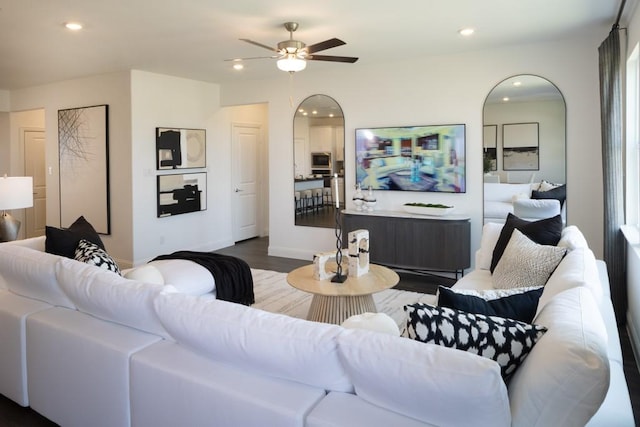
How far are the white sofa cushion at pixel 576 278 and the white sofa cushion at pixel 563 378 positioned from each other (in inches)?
24.1

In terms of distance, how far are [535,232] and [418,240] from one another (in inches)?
72.1

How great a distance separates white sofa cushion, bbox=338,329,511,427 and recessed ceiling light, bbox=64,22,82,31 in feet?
13.1

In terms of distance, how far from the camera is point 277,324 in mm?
1587

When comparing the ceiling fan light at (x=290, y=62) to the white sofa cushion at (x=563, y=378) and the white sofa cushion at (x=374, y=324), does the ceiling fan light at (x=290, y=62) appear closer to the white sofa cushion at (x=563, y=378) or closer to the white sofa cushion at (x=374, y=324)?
the white sofa cushion at (x=374, y=324)

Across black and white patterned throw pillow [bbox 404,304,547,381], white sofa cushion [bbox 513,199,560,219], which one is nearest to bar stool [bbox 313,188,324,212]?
white sofa cushion [bbox 513,199,560,219]

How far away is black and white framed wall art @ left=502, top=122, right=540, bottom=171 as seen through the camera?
16.5 ft

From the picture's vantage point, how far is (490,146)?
17.2 feet

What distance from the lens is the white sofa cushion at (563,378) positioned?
112 cm

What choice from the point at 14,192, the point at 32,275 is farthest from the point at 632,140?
the point at 14,192

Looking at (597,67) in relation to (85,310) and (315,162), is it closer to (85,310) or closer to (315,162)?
(315,162)

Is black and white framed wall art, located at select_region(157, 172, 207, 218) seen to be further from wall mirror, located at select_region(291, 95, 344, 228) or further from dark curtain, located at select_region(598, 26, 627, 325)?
dark curtain, located at select_region(598, 26, 627, 325)

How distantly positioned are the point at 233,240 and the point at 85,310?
18.5 ft

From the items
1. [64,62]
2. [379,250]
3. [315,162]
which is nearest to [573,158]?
[379,250]

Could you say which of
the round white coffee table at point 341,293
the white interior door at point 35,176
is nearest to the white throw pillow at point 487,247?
the round white coffee table at point 341,293
